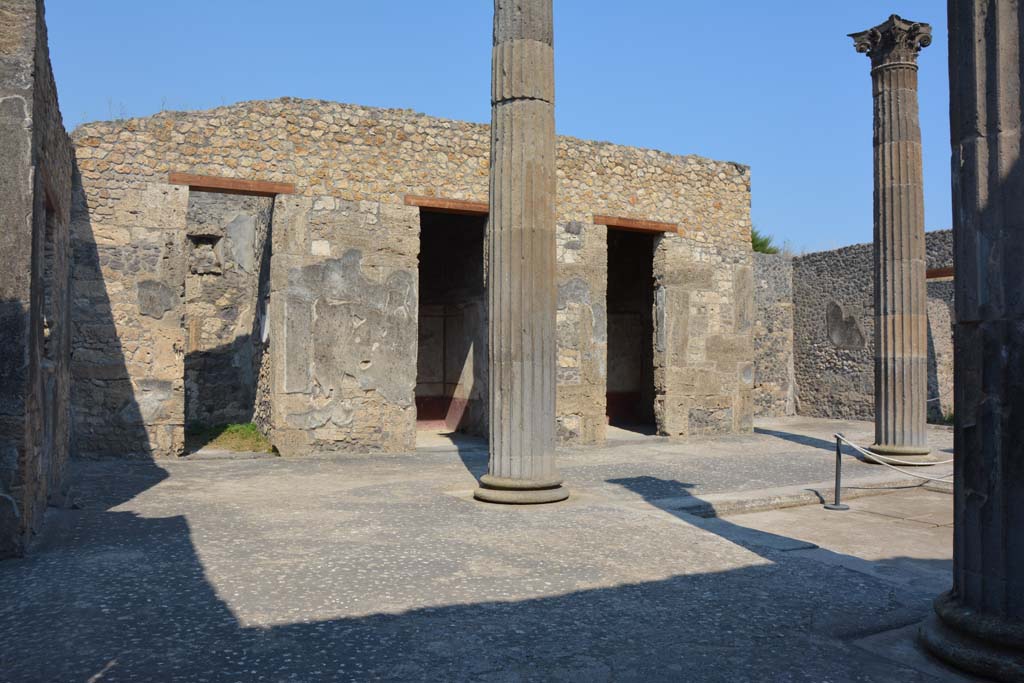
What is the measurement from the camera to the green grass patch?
32.4 ft

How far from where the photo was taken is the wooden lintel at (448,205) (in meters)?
10.1

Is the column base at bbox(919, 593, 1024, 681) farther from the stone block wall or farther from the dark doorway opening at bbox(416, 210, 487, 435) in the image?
the dark doorway opening at bbox(416, 210, 487, 435)

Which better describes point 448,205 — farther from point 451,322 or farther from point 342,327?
point 451,322

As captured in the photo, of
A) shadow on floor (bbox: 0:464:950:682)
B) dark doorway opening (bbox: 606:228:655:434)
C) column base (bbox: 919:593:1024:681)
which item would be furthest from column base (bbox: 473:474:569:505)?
dark doorway opening (bbox: 606:228:655:434)

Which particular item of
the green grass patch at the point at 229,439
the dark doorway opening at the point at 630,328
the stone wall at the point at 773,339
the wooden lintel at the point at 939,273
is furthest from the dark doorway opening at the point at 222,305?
the wooden lintel at the point at 939,273

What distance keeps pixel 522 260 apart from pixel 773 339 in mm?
11481

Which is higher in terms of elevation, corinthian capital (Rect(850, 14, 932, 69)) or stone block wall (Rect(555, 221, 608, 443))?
corinthian capital (Rect(850, 14, 932, 69))

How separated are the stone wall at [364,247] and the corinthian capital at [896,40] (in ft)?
10.6

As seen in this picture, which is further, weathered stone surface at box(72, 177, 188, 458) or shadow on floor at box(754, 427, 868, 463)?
shadow on floor at box(754, 427, 868, 463)

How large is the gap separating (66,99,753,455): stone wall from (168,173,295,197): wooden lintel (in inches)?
2.8

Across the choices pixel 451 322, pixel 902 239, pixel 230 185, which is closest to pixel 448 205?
pixel 230 185

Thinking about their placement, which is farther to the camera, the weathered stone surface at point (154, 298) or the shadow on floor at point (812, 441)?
the shadow on floor at point (812, 441)

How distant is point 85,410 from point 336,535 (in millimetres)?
4759

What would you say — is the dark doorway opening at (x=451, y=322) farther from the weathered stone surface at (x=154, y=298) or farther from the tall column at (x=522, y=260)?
the tall column at (x=522, y=260)
